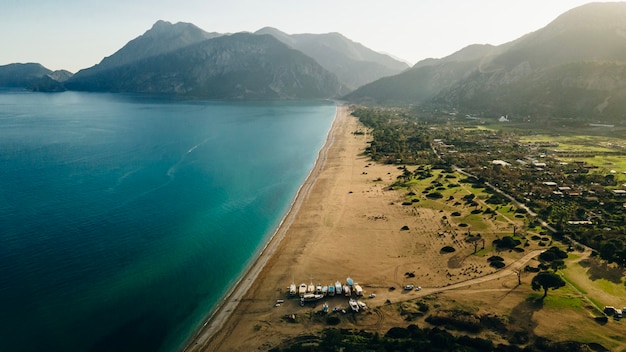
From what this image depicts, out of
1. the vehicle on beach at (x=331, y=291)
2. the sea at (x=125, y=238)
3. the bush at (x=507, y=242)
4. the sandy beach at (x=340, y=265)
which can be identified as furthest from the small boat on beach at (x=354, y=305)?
the bush at (x=507, y=242)

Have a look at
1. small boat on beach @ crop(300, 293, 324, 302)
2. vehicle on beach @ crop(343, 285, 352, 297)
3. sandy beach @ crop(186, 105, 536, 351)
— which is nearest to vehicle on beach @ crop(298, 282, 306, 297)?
small boat on beach @ crop(300, 293, 324, 302)

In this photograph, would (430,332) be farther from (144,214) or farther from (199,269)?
(144,214)

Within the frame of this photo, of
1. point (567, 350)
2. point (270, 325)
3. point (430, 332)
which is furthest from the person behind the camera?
point (270, 325)

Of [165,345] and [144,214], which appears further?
[144,214]

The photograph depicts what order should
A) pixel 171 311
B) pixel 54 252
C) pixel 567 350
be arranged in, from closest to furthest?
pixel 567 350, pixel 171 311, pixel 54 252

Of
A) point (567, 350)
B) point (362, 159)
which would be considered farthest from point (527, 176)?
point (567, 350)

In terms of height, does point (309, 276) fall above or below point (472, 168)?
below

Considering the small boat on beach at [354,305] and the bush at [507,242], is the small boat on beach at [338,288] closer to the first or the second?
the small boat on beach at [354,305]
